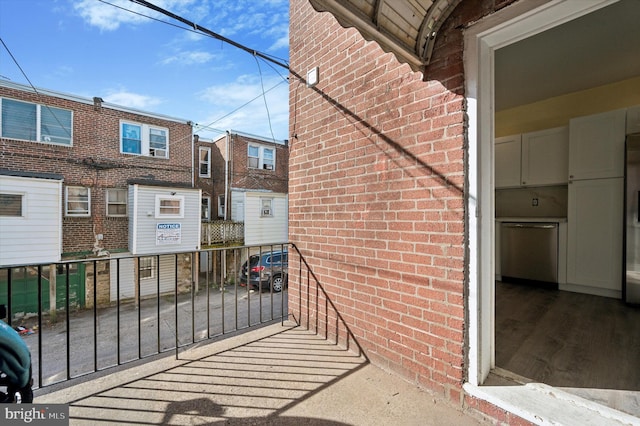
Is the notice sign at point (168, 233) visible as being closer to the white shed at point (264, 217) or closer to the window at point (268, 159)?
the white shed at point (264, 217)

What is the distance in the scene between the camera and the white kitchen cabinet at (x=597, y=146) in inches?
118

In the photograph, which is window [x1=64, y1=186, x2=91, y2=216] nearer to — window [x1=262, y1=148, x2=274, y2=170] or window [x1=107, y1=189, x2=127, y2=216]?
window [x1=107, y1=189, x2=127, y2=216]

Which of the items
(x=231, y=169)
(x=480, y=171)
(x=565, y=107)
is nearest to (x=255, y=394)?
(x=480, y=171)

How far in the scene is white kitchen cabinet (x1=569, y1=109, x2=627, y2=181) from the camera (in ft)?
9.81

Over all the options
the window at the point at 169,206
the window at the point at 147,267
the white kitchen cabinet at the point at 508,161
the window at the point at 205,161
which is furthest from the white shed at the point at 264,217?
the white kitchen cabinet at the point at 508,161

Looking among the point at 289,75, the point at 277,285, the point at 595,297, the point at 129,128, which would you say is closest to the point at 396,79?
the point at 289,75

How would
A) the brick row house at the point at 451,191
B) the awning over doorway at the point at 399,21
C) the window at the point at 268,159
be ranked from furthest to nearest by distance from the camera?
the window at the point at 268,159, the brick row house at the point at 451,191, the awning over doorway at the point at 399,21

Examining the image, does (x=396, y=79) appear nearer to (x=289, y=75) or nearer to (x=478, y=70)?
(x=478, y=70)

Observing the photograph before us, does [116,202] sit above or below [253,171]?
below

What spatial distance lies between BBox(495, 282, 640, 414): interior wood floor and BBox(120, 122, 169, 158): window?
11904 mm

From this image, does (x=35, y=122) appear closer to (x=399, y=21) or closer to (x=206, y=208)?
(x=206, y=208)

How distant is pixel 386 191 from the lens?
1.98 metres

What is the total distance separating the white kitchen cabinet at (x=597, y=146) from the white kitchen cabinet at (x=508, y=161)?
2.16ft
